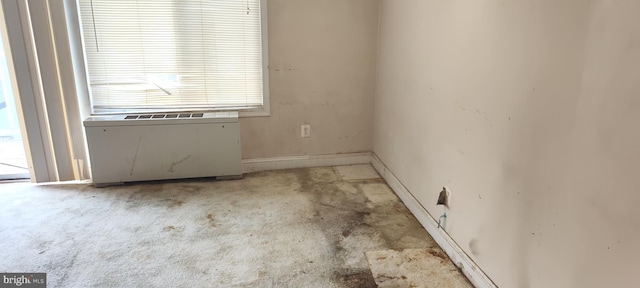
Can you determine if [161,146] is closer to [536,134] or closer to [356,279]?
[356,279]

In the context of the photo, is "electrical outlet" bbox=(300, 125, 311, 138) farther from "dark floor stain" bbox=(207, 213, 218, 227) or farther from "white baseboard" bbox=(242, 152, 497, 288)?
"dark floor stain" bbox=(207, 213, 218, 227)

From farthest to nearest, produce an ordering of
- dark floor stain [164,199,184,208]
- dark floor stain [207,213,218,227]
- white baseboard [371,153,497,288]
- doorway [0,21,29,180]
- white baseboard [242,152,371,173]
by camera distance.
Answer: white baseboard [242,152,371,173], doorway [0,21,29,180], dark floor stain [164,199,184,208], dark floor stain [207,213,218,227], white baseboard [371,153,497,288]

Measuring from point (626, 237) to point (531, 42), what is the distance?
746 mm

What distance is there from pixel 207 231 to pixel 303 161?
50.9 inches

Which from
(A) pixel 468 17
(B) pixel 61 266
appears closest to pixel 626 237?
(A) pixel 468 17

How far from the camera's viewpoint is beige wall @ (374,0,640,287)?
3.72 feet

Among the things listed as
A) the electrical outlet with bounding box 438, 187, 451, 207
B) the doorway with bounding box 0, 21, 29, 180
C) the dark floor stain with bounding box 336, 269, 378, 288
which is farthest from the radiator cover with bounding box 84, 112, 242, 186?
the electrical outlet with bounding box 438, 187, 451, 207

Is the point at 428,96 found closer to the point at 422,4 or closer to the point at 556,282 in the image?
the point at 422,4

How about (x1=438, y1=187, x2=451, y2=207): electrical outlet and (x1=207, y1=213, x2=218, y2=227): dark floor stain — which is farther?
(x1=207, y1=213, x2=218, y2=227): dark floor stain

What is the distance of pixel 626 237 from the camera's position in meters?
1.11

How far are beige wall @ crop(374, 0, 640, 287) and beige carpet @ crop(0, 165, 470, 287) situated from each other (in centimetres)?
57

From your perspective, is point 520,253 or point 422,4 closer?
point 520,253

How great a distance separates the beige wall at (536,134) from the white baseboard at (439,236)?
0.04 m

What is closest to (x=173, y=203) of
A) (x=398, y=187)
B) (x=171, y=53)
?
(x=171, y=53)
